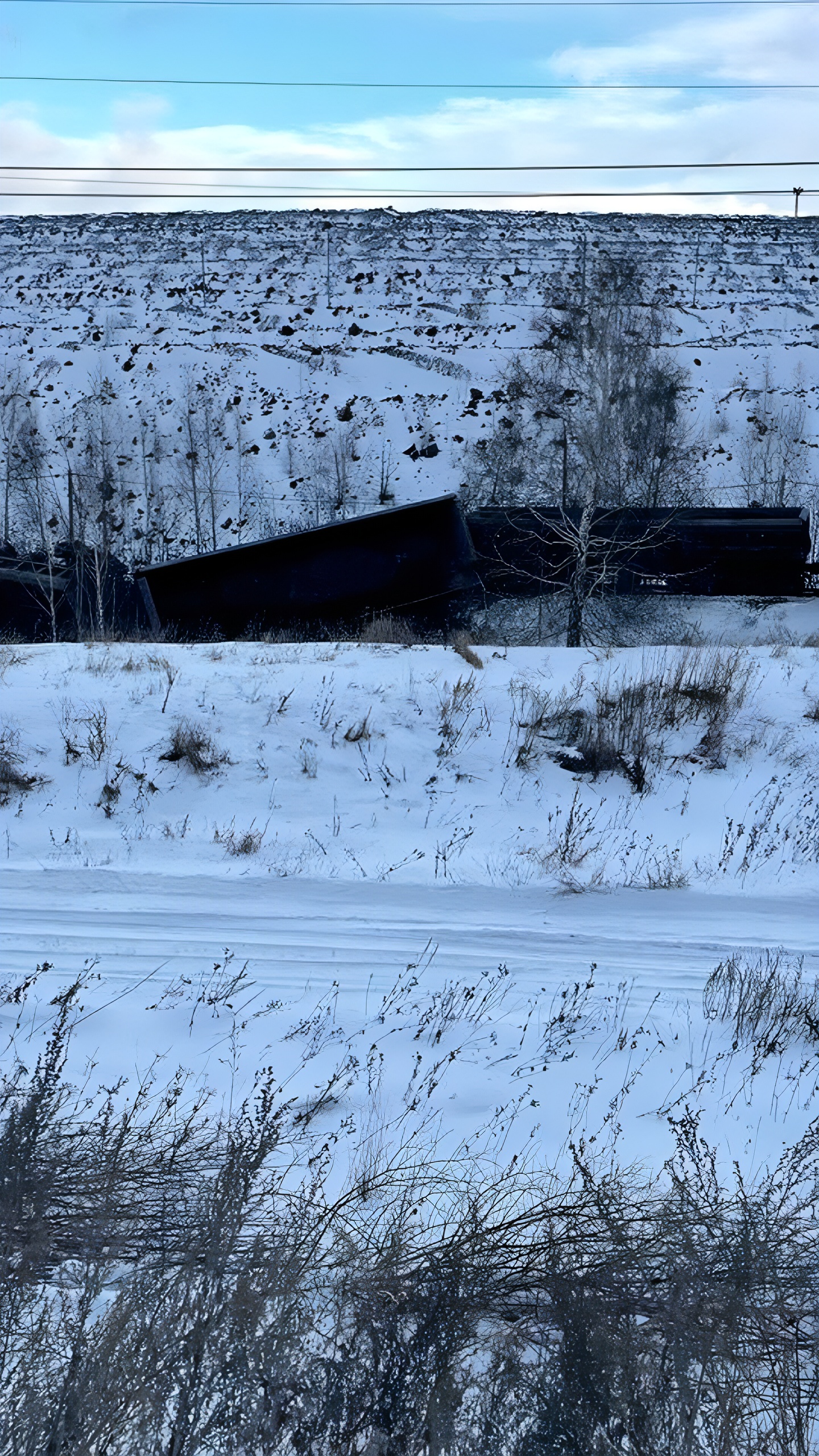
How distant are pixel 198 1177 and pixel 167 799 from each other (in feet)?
13.4

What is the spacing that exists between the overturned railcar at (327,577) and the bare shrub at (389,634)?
0.89m

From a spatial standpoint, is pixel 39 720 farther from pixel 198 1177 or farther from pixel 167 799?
pixel 198 1177

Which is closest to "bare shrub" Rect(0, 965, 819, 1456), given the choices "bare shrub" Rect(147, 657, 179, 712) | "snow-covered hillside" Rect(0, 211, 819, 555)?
"bare shrub" Rect(147, 657, 179, 712)

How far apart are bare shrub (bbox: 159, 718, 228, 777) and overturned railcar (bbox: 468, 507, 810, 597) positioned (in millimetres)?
10598

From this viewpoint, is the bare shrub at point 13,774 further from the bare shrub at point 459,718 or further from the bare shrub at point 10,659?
the bare shrub at point 459,718

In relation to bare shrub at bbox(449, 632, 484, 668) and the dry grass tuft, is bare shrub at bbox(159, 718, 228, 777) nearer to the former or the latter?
the dry grass tuft

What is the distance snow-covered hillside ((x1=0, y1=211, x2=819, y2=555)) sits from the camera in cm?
2745

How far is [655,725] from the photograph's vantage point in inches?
331

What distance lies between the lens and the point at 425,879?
6473mm

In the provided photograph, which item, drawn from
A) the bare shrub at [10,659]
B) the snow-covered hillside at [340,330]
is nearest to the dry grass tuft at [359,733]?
the bare shrub at [10,659]

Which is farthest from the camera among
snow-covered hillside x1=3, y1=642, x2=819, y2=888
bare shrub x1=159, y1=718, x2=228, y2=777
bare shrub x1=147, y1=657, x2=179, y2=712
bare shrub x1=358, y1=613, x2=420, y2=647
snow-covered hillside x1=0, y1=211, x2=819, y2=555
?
snow-covered hillside x1=0, y1=211, x2=819, y2=555

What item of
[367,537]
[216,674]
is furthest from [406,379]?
[216,674]

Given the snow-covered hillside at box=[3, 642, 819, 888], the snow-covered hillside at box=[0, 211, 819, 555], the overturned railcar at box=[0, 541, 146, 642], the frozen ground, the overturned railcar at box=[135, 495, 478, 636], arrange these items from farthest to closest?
the snow-covered hillside at box=[0, 211, 819, 555], the overturned railcar at box=[0, 541, 146, 642], the overturned railcar at box=[135, 495, 478, 636], the snow-covered hillside at box=[3, 642, 819, 888], the frozen ground

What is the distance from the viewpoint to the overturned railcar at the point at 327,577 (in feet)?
47.6
